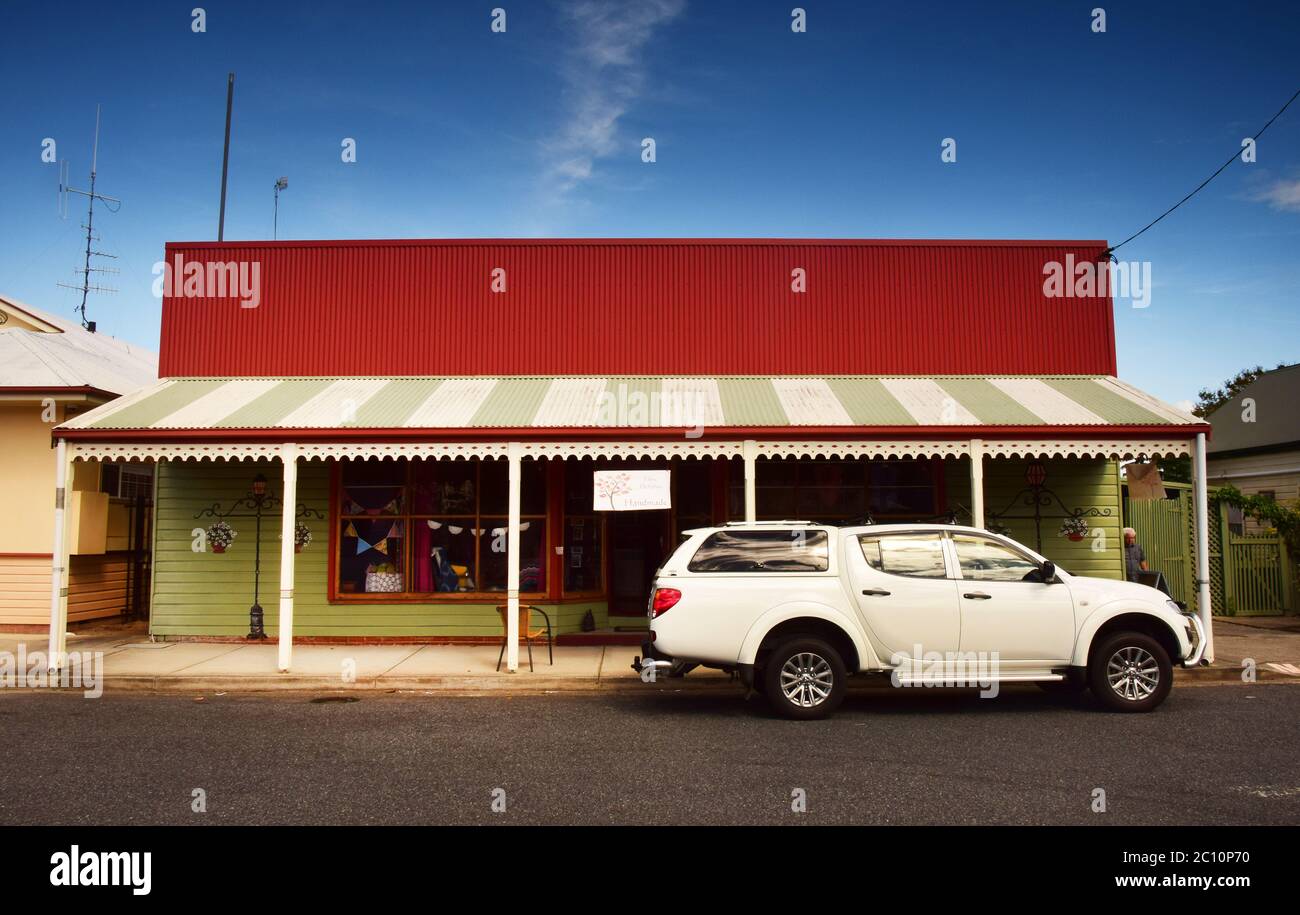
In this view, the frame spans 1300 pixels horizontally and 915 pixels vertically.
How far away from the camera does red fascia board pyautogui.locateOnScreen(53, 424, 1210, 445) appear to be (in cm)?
1088

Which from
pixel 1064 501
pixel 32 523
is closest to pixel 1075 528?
pixel 1064 501

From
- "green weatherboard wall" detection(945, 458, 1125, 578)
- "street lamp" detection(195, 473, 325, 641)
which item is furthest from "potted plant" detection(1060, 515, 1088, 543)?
"street lamp" detection(195, 473, 325, 641)

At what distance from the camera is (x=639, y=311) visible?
14.3 metres

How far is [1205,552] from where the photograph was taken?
1073cm

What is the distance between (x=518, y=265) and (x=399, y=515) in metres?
4.50

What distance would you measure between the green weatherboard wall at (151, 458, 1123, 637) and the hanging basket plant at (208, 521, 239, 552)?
0.33 ft

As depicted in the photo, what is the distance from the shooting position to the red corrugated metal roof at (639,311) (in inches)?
555

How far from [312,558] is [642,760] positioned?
26.6 feet

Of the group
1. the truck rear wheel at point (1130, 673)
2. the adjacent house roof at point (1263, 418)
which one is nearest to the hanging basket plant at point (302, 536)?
the truck rear wheel at point (1130, 673)

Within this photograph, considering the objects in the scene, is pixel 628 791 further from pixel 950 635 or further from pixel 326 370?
pixel 326 370

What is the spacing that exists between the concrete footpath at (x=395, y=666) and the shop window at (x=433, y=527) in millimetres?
1026

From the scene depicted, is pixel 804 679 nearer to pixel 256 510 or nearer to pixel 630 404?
pixel 630 404

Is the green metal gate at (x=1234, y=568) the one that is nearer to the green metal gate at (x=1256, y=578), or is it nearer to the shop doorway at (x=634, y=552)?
the green metal gate at (x=1256, y=578)
